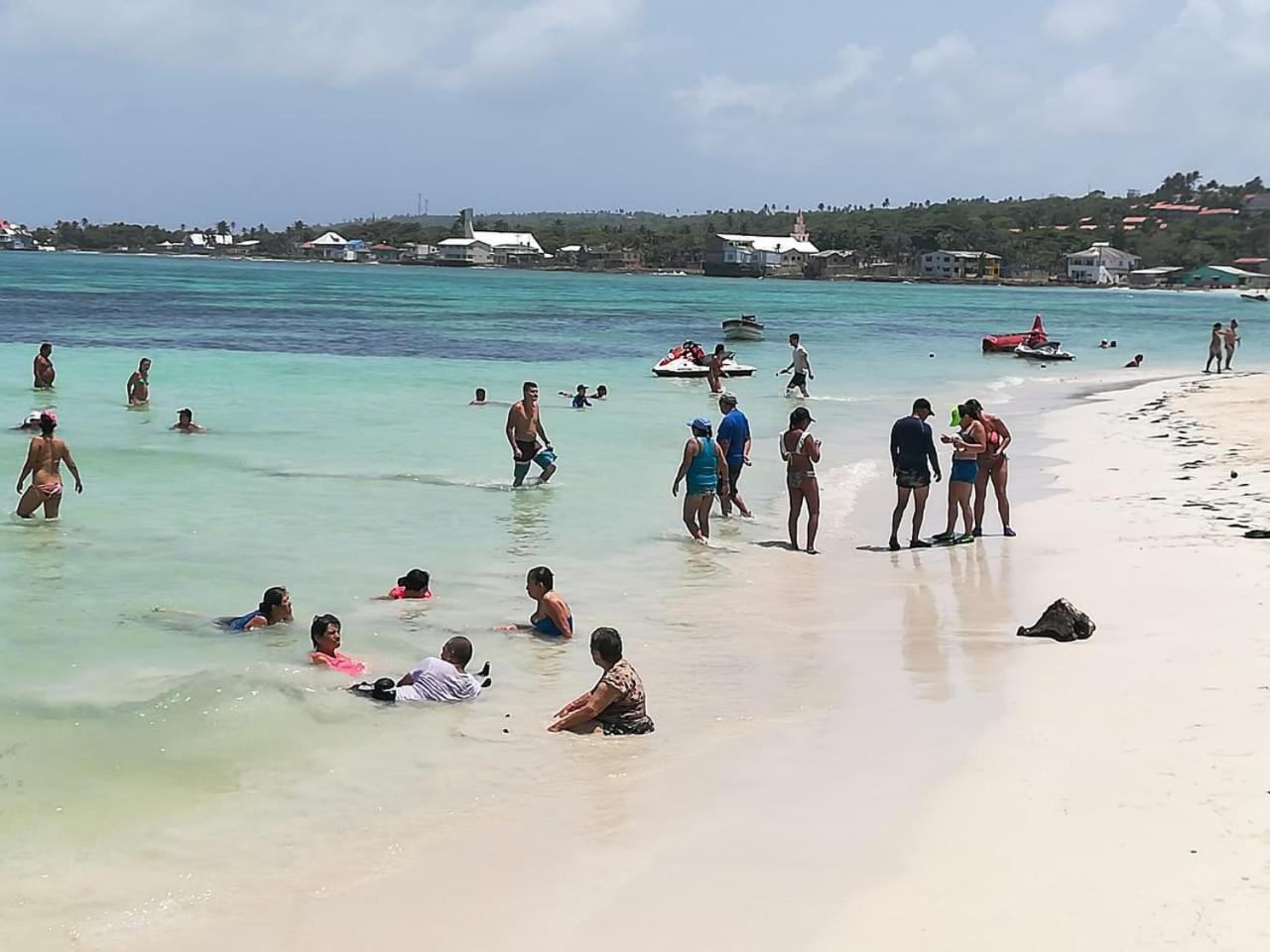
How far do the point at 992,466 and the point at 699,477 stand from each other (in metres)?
3.07

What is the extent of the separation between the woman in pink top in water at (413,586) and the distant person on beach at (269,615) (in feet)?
4.00

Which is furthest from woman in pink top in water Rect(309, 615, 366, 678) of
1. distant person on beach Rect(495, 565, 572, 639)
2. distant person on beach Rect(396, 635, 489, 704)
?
distant person on beach Rect(495, 565, 572, 639)

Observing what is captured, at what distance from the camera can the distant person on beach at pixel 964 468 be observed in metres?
13.7

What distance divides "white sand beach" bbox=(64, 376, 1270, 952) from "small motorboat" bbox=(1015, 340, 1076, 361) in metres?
32.5

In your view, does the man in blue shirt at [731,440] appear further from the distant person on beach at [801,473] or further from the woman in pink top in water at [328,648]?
the woman in pink top in water at [328,648]

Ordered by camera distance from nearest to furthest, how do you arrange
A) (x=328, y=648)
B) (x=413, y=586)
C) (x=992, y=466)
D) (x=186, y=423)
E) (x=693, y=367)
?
(x=328, y=648) < (x=413, y=586) < (x=992, y=466) < (x=186, y=423) < (x=693, y=367)

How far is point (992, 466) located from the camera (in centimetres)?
1398

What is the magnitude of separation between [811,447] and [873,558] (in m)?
1.27

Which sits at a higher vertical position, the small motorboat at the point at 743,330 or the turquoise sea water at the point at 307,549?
the small motorboat at the point at 743,330

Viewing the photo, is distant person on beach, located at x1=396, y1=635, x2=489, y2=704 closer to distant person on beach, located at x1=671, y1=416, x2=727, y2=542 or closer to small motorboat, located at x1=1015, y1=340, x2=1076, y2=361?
distant person on beach, located at x1=671, y1=416, x2=727, y2=542

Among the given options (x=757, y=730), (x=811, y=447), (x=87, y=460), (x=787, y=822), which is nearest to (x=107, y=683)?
(x=757, y=730)

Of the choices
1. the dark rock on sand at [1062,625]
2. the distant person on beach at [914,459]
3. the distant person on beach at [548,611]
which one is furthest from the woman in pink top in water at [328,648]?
the distant person on beach at [914,459]

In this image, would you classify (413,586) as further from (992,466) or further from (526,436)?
(992,466)

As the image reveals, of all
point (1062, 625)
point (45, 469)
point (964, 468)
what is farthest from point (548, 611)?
point (45, 469)
